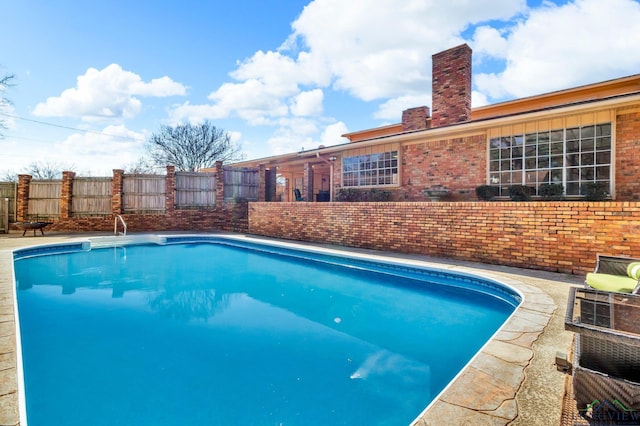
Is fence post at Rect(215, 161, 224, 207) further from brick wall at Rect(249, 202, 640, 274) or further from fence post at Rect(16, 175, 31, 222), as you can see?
fence post at Rect(16, 175, 31, 222)

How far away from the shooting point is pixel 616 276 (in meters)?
3.87

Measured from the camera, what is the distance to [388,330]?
14.2 feet

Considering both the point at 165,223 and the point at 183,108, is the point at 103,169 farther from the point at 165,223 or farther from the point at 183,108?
the point at 165,223

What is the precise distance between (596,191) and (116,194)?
16119 mm

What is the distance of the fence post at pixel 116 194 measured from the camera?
13.5 metres

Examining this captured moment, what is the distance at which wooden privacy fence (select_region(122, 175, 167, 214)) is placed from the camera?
13844mm

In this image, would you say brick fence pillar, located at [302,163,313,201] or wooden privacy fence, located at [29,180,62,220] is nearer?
wooden privacy fence, located at [29,180,62,220]

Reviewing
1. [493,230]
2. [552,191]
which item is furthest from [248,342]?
[552,191]

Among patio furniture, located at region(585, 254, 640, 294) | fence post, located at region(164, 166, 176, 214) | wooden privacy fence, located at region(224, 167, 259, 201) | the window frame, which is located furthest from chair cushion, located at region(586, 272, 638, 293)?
fence post, located at region(164, 166, 176, 214)

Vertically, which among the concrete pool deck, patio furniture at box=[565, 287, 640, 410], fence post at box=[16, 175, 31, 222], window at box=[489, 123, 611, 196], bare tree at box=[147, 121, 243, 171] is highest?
bare tree at box=[147, 121, 243, 171]

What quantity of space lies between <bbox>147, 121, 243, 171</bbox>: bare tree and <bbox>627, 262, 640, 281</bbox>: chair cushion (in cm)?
2814

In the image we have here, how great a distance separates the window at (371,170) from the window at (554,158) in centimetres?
307

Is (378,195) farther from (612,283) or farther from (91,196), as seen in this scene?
(91,196)

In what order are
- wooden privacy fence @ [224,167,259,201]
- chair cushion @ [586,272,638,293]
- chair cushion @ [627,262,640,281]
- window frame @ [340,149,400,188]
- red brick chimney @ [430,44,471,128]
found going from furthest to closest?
wooden privacy fence @ [224,167,259,201], window frame @ [340,149,400,188], red brick chimney @ [430,44,471,128], chair cushion @ [627,262,640,281], chair cushion @ [586,272,638,293]
